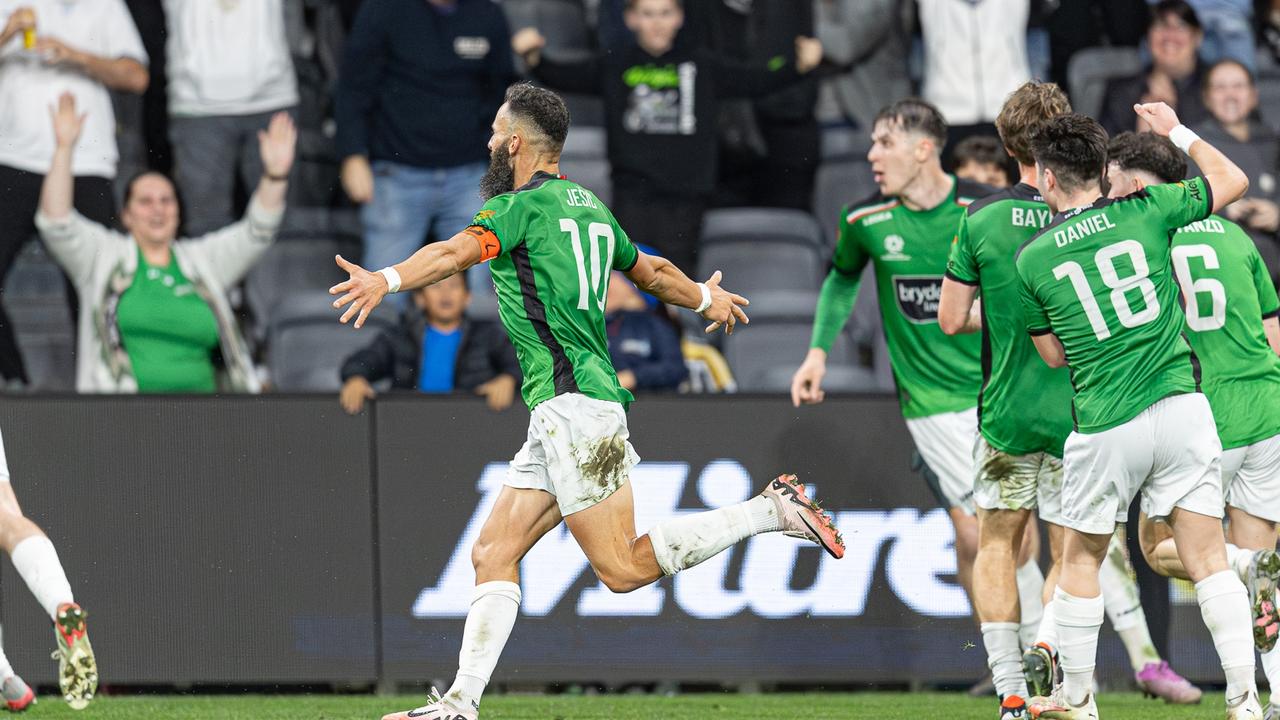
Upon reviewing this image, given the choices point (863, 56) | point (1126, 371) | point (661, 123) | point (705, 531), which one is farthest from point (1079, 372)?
point (863, 56)

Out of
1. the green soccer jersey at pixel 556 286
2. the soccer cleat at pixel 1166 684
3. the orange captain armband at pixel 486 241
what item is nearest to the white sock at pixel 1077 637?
the green soccer jersey at pixel 556 286

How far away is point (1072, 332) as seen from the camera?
6152 mm

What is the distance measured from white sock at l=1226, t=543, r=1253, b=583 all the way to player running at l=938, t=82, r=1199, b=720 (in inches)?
26.8

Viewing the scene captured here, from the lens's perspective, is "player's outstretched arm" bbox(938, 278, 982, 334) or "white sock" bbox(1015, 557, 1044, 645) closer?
"player's outstretched arm" bbox(938, 278, 982, 334)

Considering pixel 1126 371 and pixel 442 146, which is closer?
pixel 1126 371

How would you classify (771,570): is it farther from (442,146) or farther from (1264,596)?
(442,146)

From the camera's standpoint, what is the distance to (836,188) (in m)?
11.9

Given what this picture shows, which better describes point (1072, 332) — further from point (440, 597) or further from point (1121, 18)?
point (1121, 18)

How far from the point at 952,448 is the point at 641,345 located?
7.39 feet

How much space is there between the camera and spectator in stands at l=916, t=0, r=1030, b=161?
436 inches

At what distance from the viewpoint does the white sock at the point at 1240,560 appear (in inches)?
267

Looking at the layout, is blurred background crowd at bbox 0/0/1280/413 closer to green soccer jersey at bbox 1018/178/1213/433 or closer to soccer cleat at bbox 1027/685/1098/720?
soccer cleat at bbox 1027/685/1098/720

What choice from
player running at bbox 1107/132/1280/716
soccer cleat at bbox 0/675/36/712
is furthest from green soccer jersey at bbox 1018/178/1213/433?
soccer cleat at bbox 0/675/36/712

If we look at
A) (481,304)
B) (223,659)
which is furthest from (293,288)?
(223,659)
